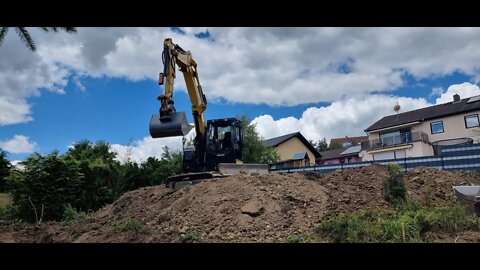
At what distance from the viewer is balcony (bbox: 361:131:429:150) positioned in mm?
22500

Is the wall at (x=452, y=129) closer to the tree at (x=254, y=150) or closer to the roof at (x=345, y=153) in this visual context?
the roof at (x=345, y=153)

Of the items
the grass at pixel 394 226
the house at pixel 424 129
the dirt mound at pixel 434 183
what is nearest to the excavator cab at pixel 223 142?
the dirt mound at pixel 434 183

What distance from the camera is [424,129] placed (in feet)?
76.9

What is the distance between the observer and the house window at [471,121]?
69.6 feet

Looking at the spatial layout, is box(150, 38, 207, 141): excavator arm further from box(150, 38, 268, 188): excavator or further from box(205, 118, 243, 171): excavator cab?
box(205, 118, 243, 171): excavator cab

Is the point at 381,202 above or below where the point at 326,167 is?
below

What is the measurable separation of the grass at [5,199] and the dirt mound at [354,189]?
8485 millimetres

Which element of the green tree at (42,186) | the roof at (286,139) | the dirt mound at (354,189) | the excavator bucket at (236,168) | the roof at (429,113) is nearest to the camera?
the dirt mound at (354,189)

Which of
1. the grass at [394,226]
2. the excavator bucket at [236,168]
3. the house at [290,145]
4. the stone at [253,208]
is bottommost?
the grass at [394,226]

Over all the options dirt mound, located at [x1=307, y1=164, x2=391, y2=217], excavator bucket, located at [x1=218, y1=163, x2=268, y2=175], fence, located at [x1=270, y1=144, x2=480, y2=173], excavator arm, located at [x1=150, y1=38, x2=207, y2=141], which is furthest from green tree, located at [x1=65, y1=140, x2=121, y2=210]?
fence, located at [x1=270, y1=144, x2=480, y2=173]
